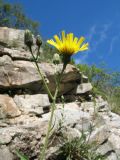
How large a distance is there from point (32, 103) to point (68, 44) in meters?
8.03

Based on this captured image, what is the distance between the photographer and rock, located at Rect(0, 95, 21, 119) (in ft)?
30.6

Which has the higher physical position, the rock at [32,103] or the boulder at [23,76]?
the boulder at [23,76]

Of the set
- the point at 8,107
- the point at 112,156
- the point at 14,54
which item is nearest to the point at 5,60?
the point at 14,54

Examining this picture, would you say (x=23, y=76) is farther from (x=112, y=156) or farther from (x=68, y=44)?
(x=68, y=44)

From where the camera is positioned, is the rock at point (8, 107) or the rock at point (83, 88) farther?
the rock at point (83, 88)

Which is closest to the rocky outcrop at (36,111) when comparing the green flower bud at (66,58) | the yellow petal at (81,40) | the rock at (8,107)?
the rock at (8,107)

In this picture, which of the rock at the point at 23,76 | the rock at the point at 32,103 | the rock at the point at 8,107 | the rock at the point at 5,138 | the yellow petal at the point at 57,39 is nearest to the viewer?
the yellow petal at the point at 57,39

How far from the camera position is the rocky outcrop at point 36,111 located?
230 inches

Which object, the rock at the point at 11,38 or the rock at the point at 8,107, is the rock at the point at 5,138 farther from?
the rock at the point at 11,38

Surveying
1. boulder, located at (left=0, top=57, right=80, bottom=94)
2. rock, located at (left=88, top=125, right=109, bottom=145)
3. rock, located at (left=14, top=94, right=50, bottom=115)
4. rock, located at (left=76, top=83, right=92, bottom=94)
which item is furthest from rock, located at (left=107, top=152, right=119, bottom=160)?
rock, located at (left=76, top=83, right=92, bottom=94)

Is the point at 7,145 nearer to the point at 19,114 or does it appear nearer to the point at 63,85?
the point at 19,114

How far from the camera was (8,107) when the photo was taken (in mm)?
9656

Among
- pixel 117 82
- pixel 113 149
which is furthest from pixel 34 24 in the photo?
pixel 113 149

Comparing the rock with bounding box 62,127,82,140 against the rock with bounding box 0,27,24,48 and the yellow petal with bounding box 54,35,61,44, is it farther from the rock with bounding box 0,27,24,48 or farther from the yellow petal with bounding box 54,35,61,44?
the rock with bounding box 0,27,24,48
